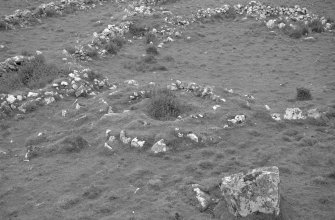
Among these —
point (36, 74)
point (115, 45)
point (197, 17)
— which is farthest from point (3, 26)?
point (197, 17)

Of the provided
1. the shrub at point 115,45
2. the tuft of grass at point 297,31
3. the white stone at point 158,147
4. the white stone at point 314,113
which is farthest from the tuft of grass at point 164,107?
the tuft of grass at point 297,31

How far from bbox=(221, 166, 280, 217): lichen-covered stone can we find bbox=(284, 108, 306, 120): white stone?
237 inches

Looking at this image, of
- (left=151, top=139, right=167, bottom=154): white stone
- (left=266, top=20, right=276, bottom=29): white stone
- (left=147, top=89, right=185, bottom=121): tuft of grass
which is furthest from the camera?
(left=266, top=20, right=276, bottom=29): white stone

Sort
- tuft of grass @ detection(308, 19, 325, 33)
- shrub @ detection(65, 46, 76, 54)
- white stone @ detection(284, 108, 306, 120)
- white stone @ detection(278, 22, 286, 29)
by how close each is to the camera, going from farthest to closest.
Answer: white stone @ detection(278, 22, 286, 29)
tuft of grass @ detection(308, 19, 325, 33)
shrub @ detection(65, 46, 76, 54)
white stone @ detection(284, 108, 306, 120)

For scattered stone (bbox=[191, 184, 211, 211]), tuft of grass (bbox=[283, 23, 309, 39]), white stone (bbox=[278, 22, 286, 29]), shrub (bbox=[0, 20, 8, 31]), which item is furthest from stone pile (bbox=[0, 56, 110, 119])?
white stone (bbox=[278, 22, 286, 29])

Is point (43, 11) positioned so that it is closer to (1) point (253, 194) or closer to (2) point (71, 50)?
(2) point (71, 50)

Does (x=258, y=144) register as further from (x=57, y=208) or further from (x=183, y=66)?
(x=183, y=66)

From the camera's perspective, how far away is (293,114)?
14508 mm

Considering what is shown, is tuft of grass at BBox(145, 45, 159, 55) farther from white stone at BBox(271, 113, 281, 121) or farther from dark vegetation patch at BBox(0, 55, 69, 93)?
white stone at BBox(271, 113, 281, 121)

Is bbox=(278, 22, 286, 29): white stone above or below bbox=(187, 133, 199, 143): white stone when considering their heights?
below

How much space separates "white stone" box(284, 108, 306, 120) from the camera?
47.3 feet

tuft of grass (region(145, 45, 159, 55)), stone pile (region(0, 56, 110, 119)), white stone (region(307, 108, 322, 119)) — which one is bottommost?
tuft of grass (region(145, 45, 159, 55))

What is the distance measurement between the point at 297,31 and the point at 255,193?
19.5 m

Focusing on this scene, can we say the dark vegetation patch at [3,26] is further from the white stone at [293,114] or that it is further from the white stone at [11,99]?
the white stone at [293,114]
